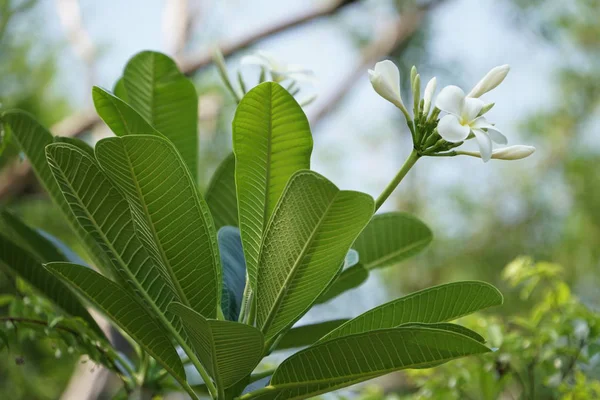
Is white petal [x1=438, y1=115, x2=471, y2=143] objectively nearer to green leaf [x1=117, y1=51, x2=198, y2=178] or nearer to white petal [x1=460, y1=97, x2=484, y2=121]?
white petal [x1=460, y1=97, x2=484, y2=121]

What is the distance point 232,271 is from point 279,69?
261 mm

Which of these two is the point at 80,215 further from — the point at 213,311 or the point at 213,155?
the point at 213,155

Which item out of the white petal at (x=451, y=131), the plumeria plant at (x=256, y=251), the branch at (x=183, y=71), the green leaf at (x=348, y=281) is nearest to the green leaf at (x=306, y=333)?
the green leaf at (x=348, y=281)

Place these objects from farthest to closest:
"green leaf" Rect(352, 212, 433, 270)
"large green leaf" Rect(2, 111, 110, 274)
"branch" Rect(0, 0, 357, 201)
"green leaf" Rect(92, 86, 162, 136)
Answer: "branch" Rect(0, 0, 357, 201)
"green leaf" Rect(352, 212, 433, 270)
"large green leaf" Rect(2, 111, 110, 274)
"green leaf" Rect(92, 86, 162, 136)

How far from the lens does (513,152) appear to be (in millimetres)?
588

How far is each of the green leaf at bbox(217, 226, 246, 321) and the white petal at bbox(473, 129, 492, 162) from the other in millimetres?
295

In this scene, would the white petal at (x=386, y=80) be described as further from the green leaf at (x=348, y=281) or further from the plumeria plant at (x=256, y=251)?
the green leaf at (x=348, y=281)

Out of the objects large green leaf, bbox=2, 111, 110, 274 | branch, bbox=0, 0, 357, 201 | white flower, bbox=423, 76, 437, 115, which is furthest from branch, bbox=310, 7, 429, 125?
white flower, bbox=423, 76, 437, 115

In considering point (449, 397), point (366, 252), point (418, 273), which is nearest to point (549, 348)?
point (449, 397)

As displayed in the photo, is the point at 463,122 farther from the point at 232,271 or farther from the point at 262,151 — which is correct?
the point at 232,271

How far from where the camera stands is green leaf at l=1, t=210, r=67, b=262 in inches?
32.1

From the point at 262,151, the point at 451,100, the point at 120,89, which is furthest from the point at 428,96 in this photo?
the point at 120,89

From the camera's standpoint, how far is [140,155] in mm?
549

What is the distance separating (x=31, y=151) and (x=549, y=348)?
0.76 meters
